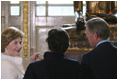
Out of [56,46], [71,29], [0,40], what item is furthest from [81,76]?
[71,29]

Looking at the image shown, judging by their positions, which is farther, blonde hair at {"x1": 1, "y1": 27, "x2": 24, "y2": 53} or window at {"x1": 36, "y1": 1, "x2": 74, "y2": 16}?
window at {"x1": 36, "y1": 1, "x2": 74, "y2": 16}

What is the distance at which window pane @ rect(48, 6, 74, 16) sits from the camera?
11.8 feet

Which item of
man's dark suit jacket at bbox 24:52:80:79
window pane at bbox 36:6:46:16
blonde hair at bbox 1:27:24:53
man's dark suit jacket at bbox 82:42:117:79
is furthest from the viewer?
window pane at bbox 36:6:46:16

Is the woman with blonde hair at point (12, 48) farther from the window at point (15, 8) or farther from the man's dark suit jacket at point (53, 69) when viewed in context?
the window at point (15, 8)

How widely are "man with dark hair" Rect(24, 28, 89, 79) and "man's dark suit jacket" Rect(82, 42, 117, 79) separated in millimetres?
96

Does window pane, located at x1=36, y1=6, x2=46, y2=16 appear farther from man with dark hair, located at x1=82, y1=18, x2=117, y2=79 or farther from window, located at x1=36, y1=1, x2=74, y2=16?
man with dark hair, located at x1=82, y1=18, x2=117, y2=79

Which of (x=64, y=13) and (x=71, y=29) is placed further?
(x=64, y=13)

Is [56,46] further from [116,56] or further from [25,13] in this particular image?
[25,13]

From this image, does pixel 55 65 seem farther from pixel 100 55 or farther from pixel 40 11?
pixel 40 11

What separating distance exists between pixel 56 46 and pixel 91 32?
0.67ft

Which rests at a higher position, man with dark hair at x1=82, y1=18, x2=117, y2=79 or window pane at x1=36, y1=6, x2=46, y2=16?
window pane at x1=36, y1=6, x2=46, y2=16

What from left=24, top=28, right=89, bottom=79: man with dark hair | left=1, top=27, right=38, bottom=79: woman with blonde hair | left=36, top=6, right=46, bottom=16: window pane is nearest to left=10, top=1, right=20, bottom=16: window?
left=36, top=6, right=46, bottom=16: window pane

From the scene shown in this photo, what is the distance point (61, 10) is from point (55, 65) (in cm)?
263

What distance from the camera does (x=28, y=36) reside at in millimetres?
3537
